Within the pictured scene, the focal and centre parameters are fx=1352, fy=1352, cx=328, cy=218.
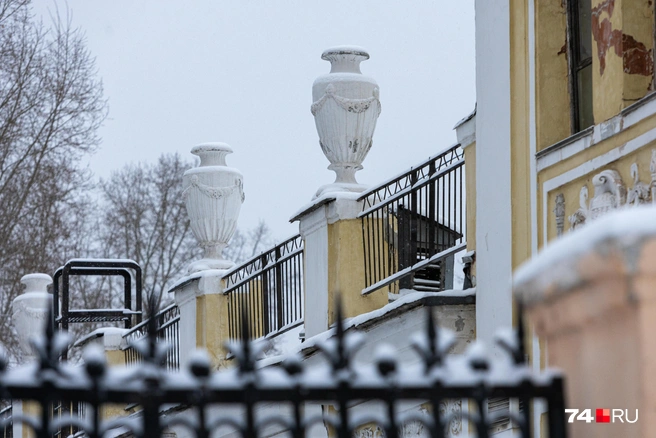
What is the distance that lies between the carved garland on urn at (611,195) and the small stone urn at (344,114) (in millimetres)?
3712

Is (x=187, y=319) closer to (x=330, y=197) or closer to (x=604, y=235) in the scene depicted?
(x=330, y=197)

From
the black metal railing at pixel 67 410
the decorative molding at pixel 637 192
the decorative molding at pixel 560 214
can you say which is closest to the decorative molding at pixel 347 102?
the decorative molding at pixel 560 214

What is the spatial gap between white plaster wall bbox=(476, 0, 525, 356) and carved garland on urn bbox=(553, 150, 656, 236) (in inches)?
35.9

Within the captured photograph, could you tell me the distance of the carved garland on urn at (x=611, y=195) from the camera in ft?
22.2

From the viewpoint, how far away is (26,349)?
21000 mm

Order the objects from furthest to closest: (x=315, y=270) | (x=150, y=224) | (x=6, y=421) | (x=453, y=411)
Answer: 1. (x=150, y=224)
2. (x=315, y=270)
3. (x=453, y=411)
4. (x=6, y=421)

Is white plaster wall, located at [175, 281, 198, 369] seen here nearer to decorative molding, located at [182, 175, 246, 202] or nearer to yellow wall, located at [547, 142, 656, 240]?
decorative molding, located at [182, 175, 246, 202]

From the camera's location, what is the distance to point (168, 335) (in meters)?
15.2

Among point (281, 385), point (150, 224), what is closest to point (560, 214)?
point (281, 385)

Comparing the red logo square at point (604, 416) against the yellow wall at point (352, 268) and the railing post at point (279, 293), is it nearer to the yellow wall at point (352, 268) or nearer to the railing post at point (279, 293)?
the yellow wall at point (352, 268)

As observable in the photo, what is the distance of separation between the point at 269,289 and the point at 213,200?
7.96 ft

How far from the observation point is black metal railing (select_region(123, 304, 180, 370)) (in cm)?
1454

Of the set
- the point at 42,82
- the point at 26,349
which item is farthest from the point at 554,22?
the point at 42,82

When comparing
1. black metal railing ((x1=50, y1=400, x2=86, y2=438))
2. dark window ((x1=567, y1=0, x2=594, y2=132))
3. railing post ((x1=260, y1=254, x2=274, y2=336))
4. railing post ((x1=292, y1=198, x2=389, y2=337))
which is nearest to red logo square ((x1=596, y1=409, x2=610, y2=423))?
dark window ((x1=567, y1=0, x2=594, y2=132))
